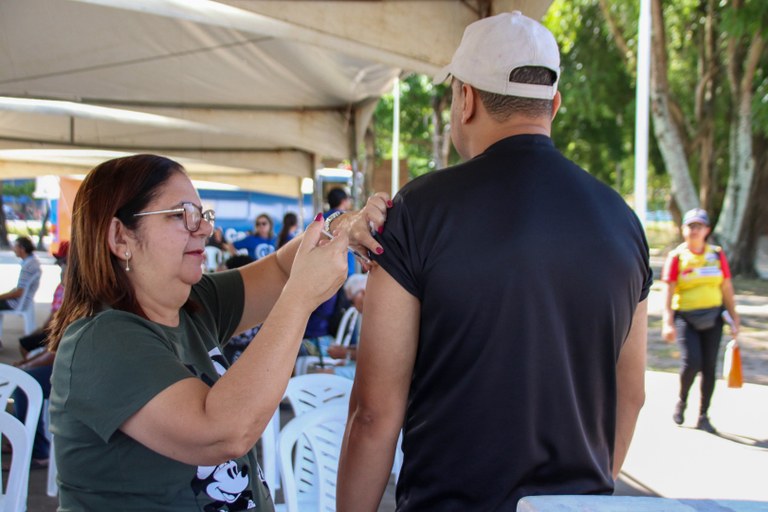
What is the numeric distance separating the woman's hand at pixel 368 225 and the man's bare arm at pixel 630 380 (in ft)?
2.08

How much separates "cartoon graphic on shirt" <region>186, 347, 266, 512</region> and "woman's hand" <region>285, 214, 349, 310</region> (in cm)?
37

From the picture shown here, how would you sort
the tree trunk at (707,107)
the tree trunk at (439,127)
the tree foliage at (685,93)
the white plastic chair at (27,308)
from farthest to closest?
the tree trunk at (707,107), the tree trunk at (439,127), the tree foliage at (685,93), the white plastic chair at (27,308)

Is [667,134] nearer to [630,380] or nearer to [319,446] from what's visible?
[319,446]

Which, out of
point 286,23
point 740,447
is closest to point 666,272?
point 740,447

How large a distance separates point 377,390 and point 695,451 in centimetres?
487

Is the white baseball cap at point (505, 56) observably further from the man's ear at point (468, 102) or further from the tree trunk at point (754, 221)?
the tree trunk at point (754, 221)

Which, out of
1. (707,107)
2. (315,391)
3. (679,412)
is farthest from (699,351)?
(707,107)

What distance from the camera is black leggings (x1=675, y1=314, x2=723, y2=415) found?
5957 millimetres

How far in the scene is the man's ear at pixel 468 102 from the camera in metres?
1.55

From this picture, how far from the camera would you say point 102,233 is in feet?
5.05

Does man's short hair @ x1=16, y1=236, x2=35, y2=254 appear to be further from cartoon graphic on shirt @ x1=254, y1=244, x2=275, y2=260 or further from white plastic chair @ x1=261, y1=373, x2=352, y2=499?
white plastic chair @ x1=261, y1=373, x2=352, y2=499

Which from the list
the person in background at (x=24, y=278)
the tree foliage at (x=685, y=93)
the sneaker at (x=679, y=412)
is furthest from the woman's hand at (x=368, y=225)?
the tree foliage at (x=685, y=93)

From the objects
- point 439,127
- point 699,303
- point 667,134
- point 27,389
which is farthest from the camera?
point 439,127

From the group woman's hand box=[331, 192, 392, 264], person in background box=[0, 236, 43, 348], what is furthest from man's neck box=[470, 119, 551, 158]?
person in background box=[0, 236, 43, 348]
